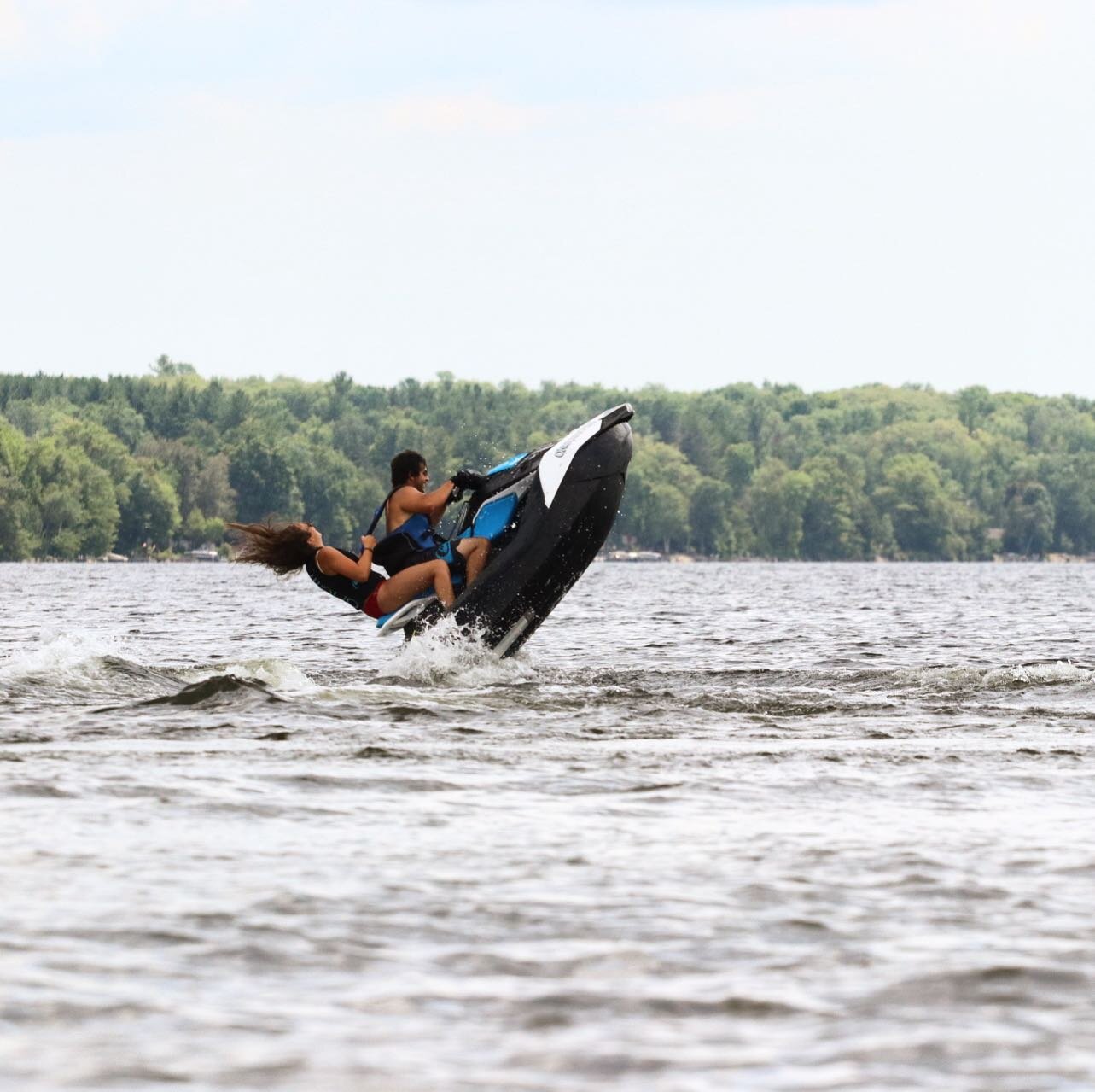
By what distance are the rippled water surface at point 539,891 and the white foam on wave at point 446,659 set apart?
1613 mm

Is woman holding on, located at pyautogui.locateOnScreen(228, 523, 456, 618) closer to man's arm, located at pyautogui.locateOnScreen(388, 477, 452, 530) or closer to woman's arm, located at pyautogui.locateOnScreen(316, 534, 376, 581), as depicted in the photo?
woman's arm, located at pyautogui.locateOnScreen(316, 534, 376, 581)

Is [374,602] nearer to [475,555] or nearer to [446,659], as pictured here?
[446,659]

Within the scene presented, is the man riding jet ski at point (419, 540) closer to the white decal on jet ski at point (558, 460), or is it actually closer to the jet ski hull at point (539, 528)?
the jet ski hull at point (539, 528)

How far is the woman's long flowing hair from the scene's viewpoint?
15516 mm

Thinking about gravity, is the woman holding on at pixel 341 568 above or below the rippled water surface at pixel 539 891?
above

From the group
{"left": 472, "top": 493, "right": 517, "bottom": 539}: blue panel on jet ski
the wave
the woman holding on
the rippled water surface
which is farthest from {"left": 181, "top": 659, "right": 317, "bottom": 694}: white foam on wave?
{"left": 472, "top": 493, "right": 517, "bottom": 539}: blue panel on jet ski

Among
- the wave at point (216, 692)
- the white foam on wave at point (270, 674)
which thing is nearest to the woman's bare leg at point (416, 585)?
the white foam on wave at point (270, 674)

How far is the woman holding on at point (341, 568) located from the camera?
15.6m

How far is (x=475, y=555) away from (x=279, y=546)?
5.10 feet

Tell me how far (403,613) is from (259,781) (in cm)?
690

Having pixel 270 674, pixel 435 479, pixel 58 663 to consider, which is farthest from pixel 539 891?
pixel 435 479

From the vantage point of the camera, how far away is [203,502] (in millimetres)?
161375

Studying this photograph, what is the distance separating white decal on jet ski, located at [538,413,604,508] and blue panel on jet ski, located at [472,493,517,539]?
399 millimetres

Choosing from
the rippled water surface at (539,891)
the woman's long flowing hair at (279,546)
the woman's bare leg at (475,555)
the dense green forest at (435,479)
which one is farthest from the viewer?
the dense green forest at (435,479)
